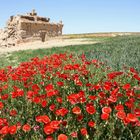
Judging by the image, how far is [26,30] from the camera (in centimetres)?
4894

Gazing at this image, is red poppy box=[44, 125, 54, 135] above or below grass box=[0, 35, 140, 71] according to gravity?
above

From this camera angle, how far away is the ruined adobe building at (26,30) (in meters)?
48.6

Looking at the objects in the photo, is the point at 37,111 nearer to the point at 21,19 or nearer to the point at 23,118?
the point at 23,118

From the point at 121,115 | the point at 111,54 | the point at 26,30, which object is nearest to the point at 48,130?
the point at 121,115

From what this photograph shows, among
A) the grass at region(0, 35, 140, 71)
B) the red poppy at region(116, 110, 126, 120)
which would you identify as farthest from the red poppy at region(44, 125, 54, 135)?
the grass at region(0, 35, 140, 71)

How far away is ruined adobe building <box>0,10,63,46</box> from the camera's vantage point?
48.6 meters

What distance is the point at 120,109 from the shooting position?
565cm

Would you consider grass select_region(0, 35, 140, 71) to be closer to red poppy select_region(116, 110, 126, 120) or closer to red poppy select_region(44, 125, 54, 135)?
red poppy select_region(116, 110, 126, 120)

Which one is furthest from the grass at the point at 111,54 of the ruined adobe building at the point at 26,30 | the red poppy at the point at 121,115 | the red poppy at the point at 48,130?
the ruined adobe building at the point at 26,30

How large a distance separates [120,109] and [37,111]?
2.25 meters

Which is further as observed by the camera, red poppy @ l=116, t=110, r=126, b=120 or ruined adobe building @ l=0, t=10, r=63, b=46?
ruined adobe building @ l=0, t=10, r=63, b=46

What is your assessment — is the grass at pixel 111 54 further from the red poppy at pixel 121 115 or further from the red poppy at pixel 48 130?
the red poppy at pixel 48 130

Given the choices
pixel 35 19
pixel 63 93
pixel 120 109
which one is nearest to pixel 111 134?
pixel 120 109

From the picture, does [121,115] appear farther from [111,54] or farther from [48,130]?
[111,54]
